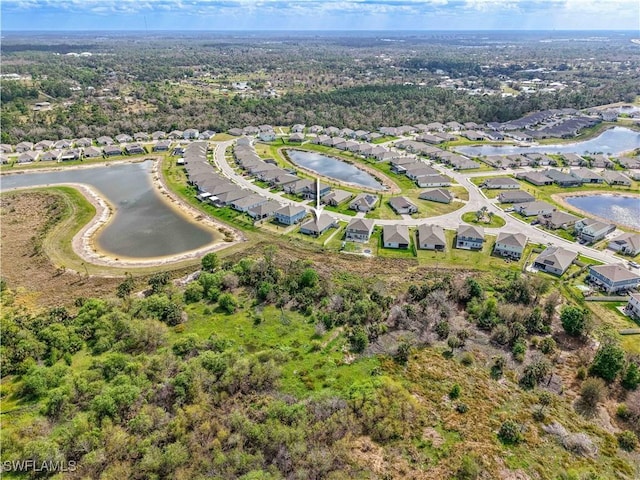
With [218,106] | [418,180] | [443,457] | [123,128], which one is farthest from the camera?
[218,106]

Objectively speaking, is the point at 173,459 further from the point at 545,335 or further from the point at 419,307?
the point at 545,335

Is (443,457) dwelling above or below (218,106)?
below

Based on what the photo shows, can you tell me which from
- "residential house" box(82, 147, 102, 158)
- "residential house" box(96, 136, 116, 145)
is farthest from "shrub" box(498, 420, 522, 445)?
"residential house" box(96, 136, 116, 145)

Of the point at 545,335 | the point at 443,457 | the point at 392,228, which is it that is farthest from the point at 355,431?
the point at 392,228

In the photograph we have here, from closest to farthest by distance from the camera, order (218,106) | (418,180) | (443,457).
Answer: (443,457) → (418,180) → (218,106)

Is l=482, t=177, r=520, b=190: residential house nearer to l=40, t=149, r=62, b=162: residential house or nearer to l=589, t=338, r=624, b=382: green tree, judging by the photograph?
l=589, t=338, r=624, b=382: green tree

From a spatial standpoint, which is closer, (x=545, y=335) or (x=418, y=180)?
(x=545, y=335)
